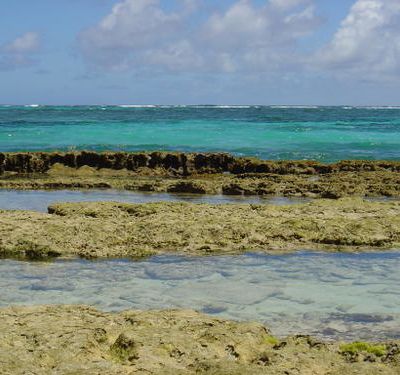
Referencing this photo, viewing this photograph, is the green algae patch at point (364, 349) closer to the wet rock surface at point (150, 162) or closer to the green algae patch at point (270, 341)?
the green algae patch at point (270, 341)

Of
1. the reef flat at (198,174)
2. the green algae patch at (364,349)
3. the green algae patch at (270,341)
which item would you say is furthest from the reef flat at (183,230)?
the reef flat at (198,174)

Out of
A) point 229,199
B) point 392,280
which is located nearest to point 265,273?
point 392,280

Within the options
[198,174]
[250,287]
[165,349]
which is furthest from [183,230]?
[198,174]

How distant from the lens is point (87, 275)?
9.43m

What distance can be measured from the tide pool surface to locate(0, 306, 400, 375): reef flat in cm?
130

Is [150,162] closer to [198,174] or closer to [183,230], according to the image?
[198,174]

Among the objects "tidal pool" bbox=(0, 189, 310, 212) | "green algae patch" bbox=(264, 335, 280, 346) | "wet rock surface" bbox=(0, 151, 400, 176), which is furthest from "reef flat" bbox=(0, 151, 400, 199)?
"green algae patch" bbox=(264, 335, 280, 346)

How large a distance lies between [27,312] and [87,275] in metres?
2.93

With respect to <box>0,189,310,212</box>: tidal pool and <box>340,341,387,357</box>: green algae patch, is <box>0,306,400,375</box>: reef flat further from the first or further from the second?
<box>0,189,310,212</box>: tidal pool

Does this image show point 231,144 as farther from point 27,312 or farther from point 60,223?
point 27,312

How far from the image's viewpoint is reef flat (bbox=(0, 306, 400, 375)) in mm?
5168

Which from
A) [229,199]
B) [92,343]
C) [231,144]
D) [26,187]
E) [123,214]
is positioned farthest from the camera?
[231,144]

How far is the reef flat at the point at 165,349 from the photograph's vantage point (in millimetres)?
5168

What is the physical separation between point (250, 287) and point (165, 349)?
139 inches
